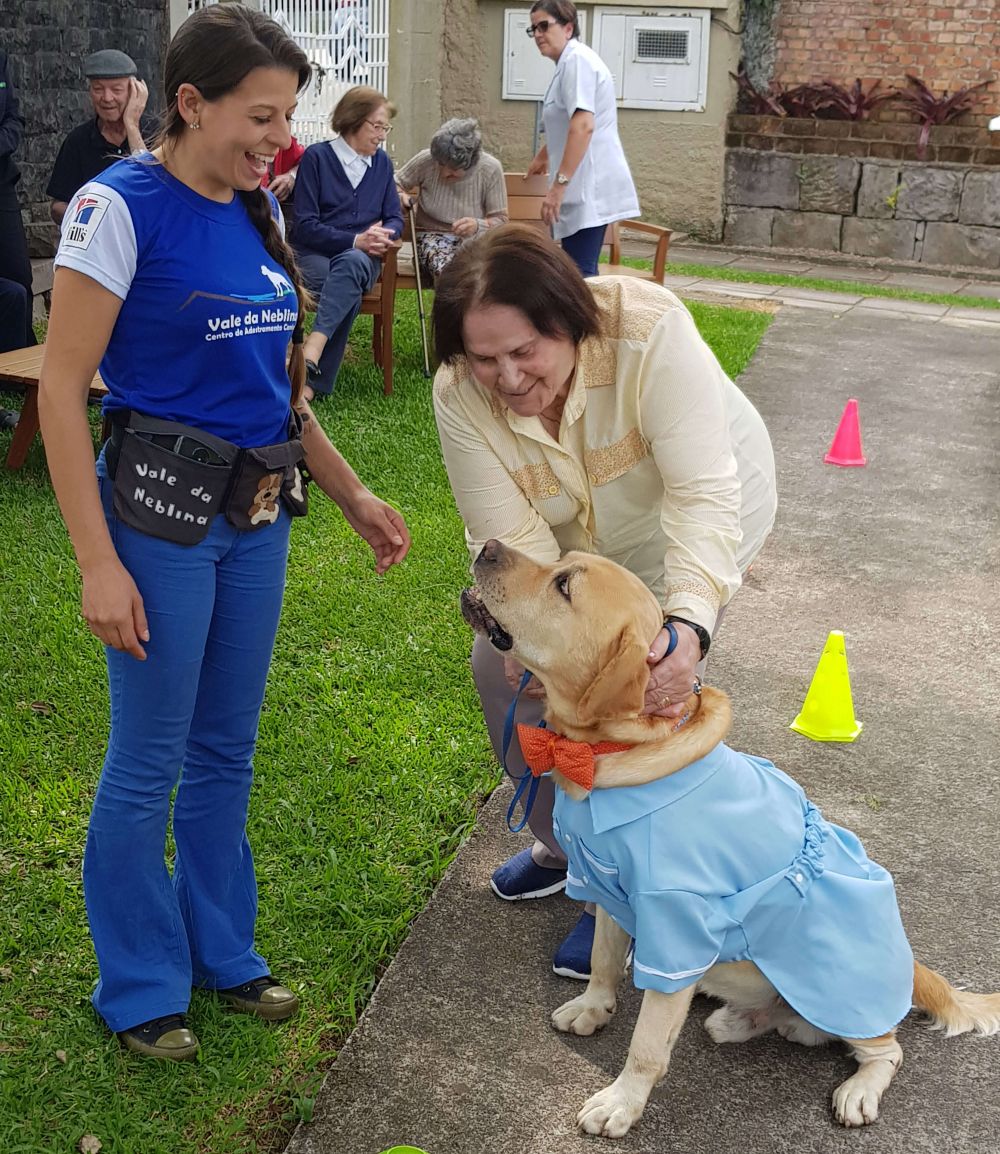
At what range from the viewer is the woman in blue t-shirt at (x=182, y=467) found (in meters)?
2.31

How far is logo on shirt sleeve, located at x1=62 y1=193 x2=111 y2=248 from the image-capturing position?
2.26 metres

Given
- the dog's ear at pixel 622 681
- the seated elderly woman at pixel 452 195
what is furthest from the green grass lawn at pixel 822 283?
the dog's ear at pixel 622 681

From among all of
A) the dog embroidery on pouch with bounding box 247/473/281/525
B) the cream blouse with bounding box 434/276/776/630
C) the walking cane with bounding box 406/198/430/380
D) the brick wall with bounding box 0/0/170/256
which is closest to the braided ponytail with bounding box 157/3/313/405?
the dog embroidery on pouch with bounding box 247/473/281/525

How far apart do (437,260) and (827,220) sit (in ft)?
27.4

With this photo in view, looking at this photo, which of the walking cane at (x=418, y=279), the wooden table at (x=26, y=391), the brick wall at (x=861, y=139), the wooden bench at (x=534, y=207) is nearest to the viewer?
the wooden table at (x=26, y=391)

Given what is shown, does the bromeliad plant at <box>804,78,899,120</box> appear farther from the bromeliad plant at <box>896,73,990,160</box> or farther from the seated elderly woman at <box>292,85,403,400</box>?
the seated elderly woman at <box>292,85,403,400</box>

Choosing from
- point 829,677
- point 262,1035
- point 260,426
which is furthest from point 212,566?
point 829,677

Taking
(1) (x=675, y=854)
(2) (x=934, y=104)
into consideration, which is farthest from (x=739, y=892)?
(2) (x=934, y=104)

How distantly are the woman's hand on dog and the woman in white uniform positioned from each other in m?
6.60

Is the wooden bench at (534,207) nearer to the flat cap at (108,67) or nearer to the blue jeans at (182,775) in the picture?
the flat cap at (108,67)

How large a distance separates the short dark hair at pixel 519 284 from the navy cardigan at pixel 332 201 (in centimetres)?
569

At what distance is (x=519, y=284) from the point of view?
2.71m

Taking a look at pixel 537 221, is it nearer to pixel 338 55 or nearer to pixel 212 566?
pixel 338 55

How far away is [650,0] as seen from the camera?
587 inches
